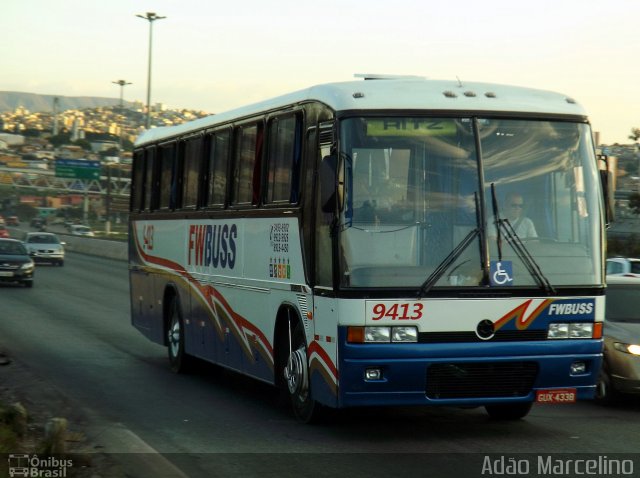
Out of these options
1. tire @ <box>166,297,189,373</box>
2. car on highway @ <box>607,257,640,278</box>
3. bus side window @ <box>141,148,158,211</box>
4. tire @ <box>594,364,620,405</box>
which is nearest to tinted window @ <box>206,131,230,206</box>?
tire @ <box>166,297,189,373</box>

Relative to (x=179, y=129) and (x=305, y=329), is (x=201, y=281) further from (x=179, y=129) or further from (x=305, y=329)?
(x=305, y=329)

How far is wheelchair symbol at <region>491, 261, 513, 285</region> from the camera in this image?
31.8 ft

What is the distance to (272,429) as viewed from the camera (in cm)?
1061

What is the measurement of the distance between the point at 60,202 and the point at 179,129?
18723 cm

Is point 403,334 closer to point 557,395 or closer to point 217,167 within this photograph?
point 557,395

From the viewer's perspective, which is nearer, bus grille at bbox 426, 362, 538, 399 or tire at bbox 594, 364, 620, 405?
bus grille at bbox 426, 362, 538, 399

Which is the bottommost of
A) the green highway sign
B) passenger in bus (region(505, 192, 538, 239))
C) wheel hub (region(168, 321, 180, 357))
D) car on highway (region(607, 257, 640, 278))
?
wheel hub (region(168, 321, 180, 357))

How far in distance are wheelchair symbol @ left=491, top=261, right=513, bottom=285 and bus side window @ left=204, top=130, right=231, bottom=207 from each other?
436 cm

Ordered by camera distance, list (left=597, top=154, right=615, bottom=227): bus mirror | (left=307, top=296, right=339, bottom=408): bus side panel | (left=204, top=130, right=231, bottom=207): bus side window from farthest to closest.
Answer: (left=204, top=130, right=231, bottom=207): bus side window
(left=597, top=154, right=615, bottom=227): bus mirror
(left=307, top=296, right=339, bottom=408): bus side panel

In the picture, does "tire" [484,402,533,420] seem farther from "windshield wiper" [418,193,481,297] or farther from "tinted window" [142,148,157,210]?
"tinted window" [142,148,157,210]

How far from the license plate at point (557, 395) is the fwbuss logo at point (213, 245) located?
13.4ft

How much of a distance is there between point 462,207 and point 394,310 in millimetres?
1023

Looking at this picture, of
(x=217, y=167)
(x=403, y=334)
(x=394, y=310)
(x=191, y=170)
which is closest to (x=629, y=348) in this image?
(x=403, y=334)

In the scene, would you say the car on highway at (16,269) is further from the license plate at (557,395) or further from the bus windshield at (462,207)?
the license plate at (557,395)
